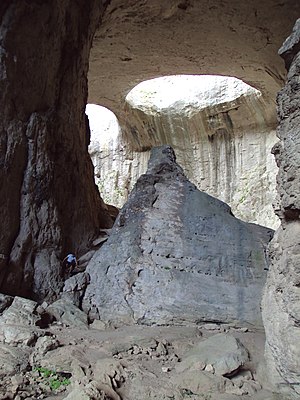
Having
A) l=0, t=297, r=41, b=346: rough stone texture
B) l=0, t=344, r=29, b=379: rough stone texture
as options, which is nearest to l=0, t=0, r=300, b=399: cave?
l=0, t=297, r=41, b=346: rough stone texture

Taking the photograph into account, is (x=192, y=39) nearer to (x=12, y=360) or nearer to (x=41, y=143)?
(x=41, y=143)

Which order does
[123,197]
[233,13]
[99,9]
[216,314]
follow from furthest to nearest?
1. [123,197]
2. [233,13]
3. [99,9]
4. [216,314]

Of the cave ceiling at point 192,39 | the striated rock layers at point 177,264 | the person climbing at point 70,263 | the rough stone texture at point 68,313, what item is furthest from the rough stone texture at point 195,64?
the rough stone texture at point 68,313

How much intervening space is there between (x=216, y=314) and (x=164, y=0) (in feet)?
19.5

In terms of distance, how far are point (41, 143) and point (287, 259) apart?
13.3 feet

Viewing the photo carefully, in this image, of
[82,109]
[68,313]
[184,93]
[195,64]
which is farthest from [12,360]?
[184,93]

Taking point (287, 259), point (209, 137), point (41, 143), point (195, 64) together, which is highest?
point (195, 64)

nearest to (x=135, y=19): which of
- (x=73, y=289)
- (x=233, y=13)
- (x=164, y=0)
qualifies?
(x=164, y=0)

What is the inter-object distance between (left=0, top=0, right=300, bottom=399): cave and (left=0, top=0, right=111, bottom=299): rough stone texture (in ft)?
0.05

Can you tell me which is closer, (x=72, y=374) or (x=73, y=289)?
(x=72, y=374)

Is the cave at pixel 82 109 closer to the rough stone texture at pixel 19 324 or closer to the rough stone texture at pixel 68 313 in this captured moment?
the rough stone texture at pixel 68 313

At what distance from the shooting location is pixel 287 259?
3.03 meters

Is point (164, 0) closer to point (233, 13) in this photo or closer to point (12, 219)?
point (233, 13)

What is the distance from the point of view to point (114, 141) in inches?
666
